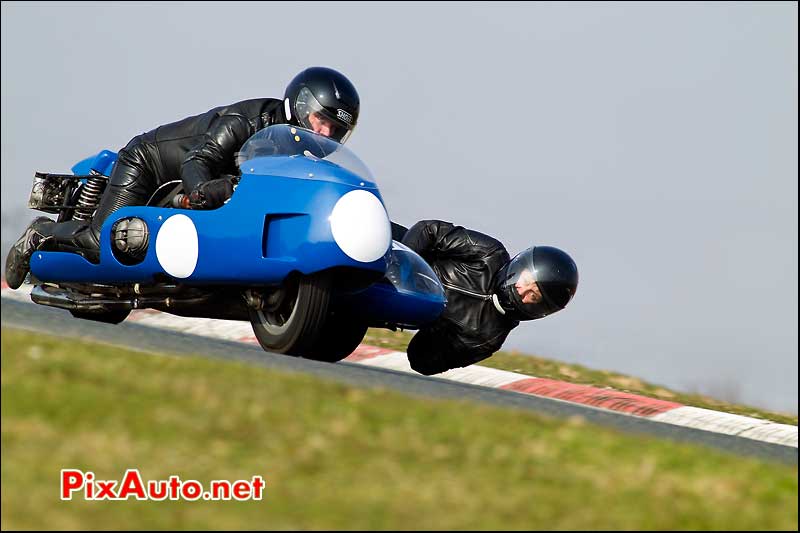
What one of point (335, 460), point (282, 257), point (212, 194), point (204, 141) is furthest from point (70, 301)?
point (335, 460)

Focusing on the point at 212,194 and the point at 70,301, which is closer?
the point at 212,194

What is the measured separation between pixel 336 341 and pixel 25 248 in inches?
94.1

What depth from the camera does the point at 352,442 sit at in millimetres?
4957

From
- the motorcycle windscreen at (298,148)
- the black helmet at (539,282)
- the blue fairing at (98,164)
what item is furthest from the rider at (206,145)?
the black helmet at (539,282)

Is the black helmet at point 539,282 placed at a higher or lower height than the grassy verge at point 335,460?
higher

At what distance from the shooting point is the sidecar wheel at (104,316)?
29.6 feet

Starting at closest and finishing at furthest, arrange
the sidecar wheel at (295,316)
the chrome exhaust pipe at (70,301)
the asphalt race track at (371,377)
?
the sidecar wheel at (295,316)
the asphalt race track at (371,377)
the chrome exhaust pipe at (70,301)

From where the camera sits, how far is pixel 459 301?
859 centimetres

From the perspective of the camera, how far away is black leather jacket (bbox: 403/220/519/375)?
28.0ft

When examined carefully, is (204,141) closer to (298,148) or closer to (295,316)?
(298,148)

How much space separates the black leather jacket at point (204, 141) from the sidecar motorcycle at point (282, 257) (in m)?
0.16

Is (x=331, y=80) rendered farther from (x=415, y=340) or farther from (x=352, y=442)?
(x=352, y=442)

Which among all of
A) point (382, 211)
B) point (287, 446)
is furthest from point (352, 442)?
point (382, 211)

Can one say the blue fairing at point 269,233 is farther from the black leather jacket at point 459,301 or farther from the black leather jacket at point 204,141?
the black leather jacket at point 459,301
